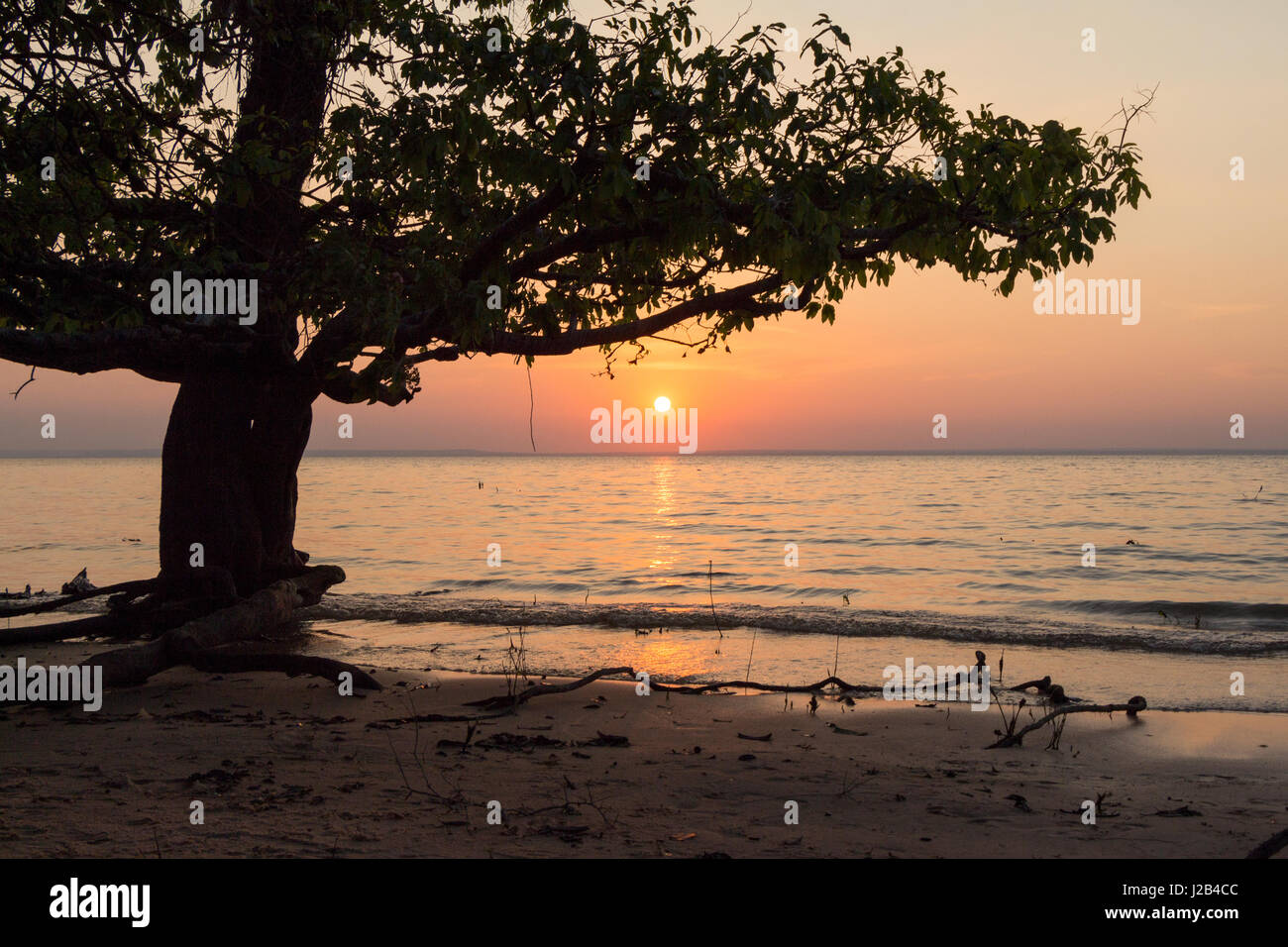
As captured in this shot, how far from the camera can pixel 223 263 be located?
10430 mm

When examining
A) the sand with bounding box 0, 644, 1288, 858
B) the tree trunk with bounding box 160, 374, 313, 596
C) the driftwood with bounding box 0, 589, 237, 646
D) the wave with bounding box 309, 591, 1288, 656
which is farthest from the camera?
the wave with bounding box 309, 591, 1288, 656

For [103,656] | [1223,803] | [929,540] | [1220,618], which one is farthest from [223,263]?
[929,540]

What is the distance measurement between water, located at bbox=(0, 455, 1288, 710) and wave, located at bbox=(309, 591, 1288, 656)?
0.23 ft

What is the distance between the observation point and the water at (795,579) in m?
15.3

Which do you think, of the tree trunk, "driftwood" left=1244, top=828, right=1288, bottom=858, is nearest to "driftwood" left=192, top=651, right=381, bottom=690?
the tree trunk

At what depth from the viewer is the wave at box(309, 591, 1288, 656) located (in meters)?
16.1

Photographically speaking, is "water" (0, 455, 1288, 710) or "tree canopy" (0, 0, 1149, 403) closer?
"tree canopy" (0, 0, 1149, 403)

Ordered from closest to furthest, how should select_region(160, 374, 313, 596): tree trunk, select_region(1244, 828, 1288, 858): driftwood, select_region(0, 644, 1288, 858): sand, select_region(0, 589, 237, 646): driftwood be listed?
select_region(1244, 828, 1288, 858): driftwood
select_region(0, 644, 1288, 858): sand
select_region(0, 589, 237, 646): driftwood
select_region(160, 374, 313, 596): tree trunk

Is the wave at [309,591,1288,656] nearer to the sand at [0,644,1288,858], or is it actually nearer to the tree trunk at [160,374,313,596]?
the tree trunk at [160,374,313,596]

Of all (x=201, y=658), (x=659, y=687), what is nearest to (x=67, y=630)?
(x=201, y=658)

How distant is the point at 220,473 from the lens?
43.8 ft

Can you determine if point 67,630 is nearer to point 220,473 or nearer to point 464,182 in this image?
point 220,473
